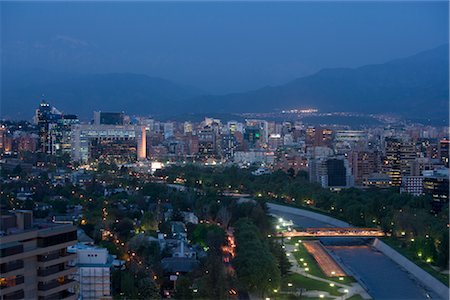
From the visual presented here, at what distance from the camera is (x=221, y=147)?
22.2 m

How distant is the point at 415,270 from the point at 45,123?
14.8 m

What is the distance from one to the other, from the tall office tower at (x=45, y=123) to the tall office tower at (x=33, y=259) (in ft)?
54.3

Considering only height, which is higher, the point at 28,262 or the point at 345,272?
the point at 28,262

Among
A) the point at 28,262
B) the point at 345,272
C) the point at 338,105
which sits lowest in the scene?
the point at 345,272

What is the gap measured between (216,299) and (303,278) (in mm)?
1553

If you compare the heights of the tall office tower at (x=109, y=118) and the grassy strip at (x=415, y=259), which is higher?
the tall office tower at (x=109, y=118)

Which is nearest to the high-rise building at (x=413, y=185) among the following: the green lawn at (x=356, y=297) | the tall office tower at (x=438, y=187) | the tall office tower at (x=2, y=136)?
the tall office tower at (x=438, y=187)

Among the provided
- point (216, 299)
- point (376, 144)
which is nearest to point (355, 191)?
point (216, 299)

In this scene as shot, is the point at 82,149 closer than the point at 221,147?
Yes

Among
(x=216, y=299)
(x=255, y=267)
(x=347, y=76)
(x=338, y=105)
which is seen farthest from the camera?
(x=347, y=76)

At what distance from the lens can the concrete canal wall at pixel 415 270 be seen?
6.11 m

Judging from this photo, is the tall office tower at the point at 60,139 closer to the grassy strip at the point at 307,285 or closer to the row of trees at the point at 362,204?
the row of trees at the point at 362,204

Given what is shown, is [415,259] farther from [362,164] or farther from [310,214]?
[362,164]

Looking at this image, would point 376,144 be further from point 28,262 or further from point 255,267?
point 28,262
